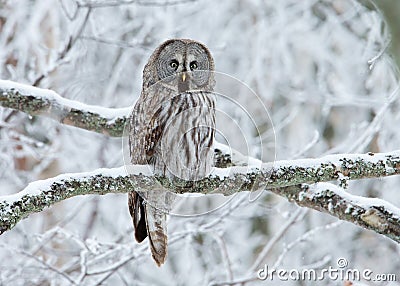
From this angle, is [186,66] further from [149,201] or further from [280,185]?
[280,185]

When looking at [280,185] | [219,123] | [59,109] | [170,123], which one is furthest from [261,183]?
[59,109]

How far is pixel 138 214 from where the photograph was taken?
419cm

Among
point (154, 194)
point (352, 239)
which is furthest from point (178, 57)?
point (352, 239)

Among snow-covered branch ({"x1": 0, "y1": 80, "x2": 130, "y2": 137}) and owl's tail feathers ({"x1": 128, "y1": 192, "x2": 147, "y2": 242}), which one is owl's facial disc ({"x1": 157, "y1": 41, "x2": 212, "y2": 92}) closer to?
snow-covered branch ({"x1": 0, "y1": 80, "x2": 130, "y2": 137})

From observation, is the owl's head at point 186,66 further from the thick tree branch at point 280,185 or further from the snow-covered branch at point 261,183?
the snow-covered branch at point 261,183

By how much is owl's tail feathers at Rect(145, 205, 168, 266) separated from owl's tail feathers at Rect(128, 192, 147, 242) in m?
0.04

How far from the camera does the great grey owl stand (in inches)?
157

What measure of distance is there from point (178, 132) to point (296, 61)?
607 cm


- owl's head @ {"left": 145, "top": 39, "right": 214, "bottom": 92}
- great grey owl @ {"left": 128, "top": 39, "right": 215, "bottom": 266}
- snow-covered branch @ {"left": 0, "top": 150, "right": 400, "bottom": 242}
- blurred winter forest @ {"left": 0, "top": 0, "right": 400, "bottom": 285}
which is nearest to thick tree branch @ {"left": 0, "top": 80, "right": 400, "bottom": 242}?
snow-covered branch @ {"left": 0, "top": 150, "right": 400, "bottom": 242}

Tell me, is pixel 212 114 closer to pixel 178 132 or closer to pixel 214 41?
pixel 178 132

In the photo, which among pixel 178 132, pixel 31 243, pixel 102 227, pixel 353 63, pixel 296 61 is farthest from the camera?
pixel 296 61

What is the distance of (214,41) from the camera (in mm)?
8367

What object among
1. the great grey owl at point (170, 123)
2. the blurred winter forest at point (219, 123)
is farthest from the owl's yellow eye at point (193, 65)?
the blurred winter forest at point (219, 123)

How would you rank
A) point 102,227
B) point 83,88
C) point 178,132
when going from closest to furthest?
point 178,132, point 83,88, point 102,227
